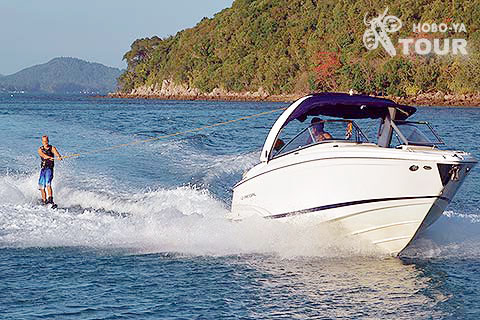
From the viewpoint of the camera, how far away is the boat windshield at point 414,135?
10836 mm

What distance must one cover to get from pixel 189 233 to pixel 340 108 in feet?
11.4

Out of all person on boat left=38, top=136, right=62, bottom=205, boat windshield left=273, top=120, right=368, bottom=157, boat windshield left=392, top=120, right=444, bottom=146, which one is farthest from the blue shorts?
boat windshield left=392, top=120, right=444, bottom=146

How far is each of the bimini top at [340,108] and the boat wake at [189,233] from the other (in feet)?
4.93

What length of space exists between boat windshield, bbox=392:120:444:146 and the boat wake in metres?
1.78

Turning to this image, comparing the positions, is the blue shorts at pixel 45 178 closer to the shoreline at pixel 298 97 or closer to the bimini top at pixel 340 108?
the bimini top at pixel 340 108

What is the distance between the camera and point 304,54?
4609 inches

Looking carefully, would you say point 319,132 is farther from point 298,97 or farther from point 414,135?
point 298,97

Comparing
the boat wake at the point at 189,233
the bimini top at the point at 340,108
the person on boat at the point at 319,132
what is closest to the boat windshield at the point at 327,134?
the person on boat at the point at 319,132

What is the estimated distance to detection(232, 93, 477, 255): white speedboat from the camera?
10227 millimetres

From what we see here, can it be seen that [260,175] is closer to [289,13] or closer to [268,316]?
[268,316]

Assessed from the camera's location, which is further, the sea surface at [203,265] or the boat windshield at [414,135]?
the boat windshield at [414,135]

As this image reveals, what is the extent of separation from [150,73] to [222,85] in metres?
42.5

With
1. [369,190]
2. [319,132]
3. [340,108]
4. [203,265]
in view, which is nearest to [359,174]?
[369,190]

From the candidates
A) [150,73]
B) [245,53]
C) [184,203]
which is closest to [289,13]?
[245,53]
